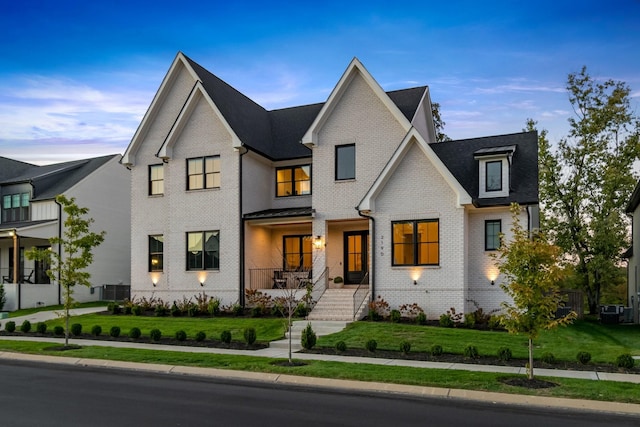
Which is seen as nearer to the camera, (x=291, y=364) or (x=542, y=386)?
(x=542, y=386)

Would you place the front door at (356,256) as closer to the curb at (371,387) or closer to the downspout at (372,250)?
the downspout at (372,250)

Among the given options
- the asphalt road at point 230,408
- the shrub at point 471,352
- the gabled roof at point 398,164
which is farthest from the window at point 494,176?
the asphalt road at point 230,408

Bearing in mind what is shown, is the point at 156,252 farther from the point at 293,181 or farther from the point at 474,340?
the point at 474,340

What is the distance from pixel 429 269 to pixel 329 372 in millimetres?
9339

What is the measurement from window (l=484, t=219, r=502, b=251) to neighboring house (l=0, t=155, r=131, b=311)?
79.2 ft

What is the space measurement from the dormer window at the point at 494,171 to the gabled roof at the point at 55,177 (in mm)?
24543

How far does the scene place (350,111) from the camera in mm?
23594

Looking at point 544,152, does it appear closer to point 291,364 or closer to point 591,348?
point 591,348

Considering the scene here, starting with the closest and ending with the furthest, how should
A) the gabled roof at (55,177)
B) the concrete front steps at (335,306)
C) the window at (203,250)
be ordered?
the concrete front steps at (335,306)
the window at (203,250)
the gabled roof at (55,177)

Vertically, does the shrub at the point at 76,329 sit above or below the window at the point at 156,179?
below

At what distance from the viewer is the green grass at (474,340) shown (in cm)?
1503

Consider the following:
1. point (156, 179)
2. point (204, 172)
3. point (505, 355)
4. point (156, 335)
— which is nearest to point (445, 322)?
point (505, 355)

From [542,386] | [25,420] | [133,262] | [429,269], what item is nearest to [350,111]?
[429,269]

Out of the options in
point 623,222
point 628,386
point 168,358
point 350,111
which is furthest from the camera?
point 623,222
